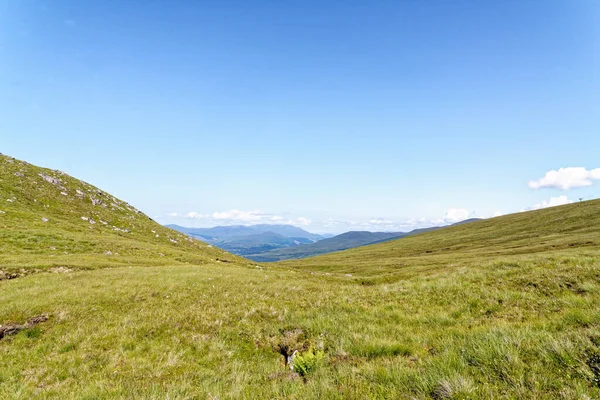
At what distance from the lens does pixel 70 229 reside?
5147 centimetres

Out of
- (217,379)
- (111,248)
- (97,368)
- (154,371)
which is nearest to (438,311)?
(217,379)

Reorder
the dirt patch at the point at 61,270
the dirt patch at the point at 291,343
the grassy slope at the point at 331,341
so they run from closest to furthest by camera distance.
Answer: the grassy slope at the point at 331,341 → the dirt patch at the point at 291,343 → the dirt patch at the point at 61,270

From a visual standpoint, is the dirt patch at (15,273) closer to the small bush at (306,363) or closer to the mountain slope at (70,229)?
the mountain slope at (70,229)

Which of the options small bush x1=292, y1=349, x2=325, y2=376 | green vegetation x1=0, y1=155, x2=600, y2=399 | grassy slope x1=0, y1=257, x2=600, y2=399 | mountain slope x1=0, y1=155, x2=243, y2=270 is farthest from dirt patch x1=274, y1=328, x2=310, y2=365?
mountain slope x1=0, y1=155, x2=243, y2=270

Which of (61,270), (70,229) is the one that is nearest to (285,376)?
(61,270)

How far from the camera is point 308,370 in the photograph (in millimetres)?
7117

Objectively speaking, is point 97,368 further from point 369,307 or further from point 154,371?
point 369,307

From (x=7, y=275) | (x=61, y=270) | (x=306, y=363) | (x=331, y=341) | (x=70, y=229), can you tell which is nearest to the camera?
(x=306, y=363)

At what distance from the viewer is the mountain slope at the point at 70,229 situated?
122ft

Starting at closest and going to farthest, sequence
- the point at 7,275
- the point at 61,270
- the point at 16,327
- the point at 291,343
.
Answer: the point at 291,343, the point at 16,327, the point at 7,275, the point at 61,270

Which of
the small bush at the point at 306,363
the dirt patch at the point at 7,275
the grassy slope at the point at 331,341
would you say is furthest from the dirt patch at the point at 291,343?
the dirt patch at the point at 7,275

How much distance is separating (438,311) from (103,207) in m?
84.8

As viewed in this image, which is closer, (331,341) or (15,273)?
(331,341)

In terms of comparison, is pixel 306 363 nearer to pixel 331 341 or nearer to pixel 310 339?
pixel 331 341
